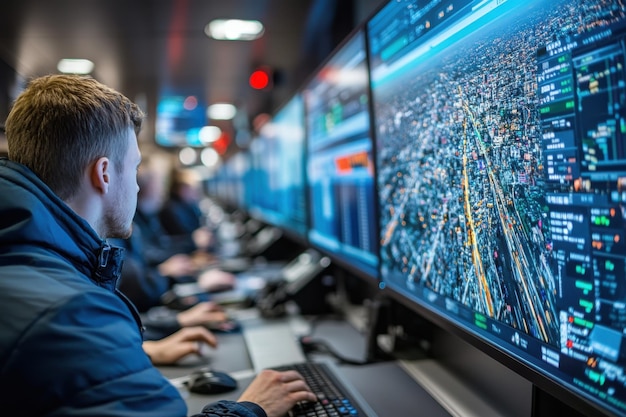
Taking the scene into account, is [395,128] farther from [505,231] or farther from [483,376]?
[483,376]

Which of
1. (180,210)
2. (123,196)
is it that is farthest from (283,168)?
(180,210)

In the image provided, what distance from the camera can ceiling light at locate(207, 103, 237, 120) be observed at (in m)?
5.50

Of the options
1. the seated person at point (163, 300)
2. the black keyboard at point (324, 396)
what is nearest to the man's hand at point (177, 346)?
the seated person at point (163, 300)

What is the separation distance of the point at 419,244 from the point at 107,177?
2.19 feet

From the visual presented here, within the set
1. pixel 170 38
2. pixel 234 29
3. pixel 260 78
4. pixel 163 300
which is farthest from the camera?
pixel 260 78

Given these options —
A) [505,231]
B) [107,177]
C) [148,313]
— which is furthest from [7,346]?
[148,313]

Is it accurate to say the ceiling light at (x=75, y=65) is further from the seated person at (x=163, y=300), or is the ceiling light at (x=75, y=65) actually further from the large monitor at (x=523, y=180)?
the large monitor at (x=523, y=180)

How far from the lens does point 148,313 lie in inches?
95.3

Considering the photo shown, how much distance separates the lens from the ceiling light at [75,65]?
3.50 metres

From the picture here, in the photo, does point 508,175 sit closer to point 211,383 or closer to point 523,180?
point 523,180

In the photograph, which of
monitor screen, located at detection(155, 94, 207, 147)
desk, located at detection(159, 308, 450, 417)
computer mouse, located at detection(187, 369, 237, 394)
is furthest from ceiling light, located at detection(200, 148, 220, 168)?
computer mouse, located at detection(187, 369, 237, 394)

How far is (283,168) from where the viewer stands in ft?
9.91

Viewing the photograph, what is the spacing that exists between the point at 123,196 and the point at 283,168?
197 centimetres

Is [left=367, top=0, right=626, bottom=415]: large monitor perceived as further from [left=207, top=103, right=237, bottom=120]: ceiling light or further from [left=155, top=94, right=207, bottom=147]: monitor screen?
[left=207, top=103, right=237, bottom=120]: ceiling light
